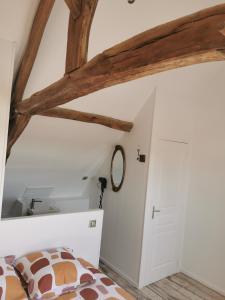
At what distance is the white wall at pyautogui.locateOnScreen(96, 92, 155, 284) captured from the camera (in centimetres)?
310

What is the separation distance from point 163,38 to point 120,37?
1.57 metres

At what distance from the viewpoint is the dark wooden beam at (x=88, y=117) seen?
107 inches

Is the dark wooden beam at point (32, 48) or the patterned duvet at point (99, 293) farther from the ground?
the dark wooden beam at point (32, 48)

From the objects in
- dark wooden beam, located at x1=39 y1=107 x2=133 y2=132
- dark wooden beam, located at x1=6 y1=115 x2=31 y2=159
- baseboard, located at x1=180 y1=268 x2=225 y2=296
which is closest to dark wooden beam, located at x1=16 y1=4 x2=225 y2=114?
dark wooden beam, located at x1=6 y1=115 x2=31 y2=159

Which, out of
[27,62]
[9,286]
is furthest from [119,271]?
[27,62]

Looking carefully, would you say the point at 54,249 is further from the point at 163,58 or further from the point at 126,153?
the point at 163,58

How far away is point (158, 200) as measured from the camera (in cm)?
319

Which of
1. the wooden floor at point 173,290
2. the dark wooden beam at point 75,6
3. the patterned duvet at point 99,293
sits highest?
the dark wooden beam at point 75,6

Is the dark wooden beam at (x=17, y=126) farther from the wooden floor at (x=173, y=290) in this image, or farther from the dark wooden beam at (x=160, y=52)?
the wooden floor at (x=173, y=290)

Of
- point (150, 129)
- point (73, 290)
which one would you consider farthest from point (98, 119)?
point (73, 290)

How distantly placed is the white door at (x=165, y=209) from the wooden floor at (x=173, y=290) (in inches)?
4.3

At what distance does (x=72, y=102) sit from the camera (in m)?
2.83

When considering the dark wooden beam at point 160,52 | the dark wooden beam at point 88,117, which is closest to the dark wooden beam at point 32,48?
the dark wooden beam at point 88,117

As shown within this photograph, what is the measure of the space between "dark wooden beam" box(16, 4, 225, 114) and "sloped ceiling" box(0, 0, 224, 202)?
0.95 m
